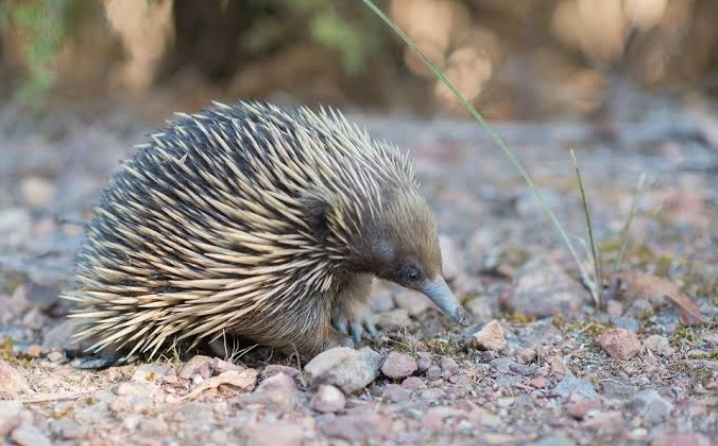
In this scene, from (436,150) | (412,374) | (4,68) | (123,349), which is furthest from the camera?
(4,68)

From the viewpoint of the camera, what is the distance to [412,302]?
4.09m

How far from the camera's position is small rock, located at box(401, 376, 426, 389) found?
10.1ft

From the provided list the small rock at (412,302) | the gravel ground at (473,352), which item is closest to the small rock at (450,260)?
the gravel ground at (473,352)

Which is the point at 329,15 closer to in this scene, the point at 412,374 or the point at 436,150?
the point at 436,150

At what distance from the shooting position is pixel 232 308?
10.9ft

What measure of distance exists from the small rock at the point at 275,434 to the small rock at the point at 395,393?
41cm

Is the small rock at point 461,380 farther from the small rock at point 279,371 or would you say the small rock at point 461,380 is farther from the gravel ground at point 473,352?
the small rock at point 279,371

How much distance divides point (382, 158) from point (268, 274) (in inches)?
23.6

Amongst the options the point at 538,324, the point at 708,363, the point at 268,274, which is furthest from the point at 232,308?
the point at 708,363

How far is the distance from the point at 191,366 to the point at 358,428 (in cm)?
88

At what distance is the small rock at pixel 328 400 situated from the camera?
284cm

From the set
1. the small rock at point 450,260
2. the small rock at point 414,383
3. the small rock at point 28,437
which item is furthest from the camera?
the small rock at point 450,260

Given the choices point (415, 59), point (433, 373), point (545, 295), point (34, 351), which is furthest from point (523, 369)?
point (415, 59)

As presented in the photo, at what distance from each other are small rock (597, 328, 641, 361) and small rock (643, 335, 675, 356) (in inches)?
2.1
